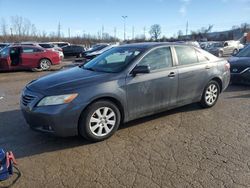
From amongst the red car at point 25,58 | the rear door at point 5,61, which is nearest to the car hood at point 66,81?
the rear door at point 5,61

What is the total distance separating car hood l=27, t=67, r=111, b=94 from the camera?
404cm

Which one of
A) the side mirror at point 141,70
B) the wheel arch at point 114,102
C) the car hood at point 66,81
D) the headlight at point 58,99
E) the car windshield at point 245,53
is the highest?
the car windshield at point 245,53

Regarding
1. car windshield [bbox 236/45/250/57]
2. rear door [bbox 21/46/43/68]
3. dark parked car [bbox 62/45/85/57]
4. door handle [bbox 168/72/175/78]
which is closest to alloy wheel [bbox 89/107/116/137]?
door handle [bbox 168/72/175/78]

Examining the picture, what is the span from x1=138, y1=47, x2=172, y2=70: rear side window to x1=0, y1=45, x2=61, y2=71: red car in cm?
1115

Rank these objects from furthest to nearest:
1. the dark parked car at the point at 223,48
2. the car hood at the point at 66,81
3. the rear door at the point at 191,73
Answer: the dark parked car at the point at 223,48
the rear door at the point at 191,73
the car hood at the point at 66,81

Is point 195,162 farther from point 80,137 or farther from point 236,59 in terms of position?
point 236,59

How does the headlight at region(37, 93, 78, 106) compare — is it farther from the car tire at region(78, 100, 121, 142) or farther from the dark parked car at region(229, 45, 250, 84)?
the dark parked car at region(229, 45, 250, 84)

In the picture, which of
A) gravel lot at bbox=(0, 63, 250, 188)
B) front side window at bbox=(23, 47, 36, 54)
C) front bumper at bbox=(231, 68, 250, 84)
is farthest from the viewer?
front side window at bbox=(23, 47, 36, 54)

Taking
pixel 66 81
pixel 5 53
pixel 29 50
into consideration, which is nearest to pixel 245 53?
pixel 66 81

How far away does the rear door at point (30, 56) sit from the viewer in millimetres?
14445

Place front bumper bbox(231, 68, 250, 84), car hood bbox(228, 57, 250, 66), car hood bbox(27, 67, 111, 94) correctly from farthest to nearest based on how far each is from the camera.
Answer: car hood bbox(228, 57, 250, 66) < front bumper bbox(231, 68, 250, 84) < car hood bbox(27, 67, 111, 94)

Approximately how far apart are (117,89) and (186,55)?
1991 mm

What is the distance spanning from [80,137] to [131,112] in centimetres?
98

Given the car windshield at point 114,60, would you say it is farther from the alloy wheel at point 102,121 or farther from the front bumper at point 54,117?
the front bumper at point 54,117
